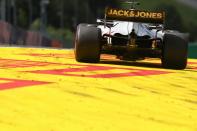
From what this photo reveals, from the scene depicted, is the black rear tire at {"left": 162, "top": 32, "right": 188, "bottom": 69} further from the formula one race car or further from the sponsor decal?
the sponsor decal

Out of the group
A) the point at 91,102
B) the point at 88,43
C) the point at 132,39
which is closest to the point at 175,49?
the point at 132,39

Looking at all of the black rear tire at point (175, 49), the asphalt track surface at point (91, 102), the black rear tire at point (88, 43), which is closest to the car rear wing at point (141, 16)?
the black rear tire at point (175, 49)

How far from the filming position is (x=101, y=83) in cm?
1018

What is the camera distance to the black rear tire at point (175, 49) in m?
14.8

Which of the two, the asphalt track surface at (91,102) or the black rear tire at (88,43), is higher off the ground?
the black rear tire at (88,43)

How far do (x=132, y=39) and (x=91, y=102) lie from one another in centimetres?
676

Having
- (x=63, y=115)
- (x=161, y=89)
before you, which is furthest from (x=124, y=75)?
(x=63, y=115)

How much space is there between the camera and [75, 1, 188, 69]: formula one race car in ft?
48.4

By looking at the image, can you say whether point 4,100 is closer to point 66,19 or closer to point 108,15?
point 108,15

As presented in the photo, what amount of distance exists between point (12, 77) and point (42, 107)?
256 centimetres

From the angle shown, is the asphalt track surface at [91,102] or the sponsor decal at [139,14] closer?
the asphalt track surface at [91,102]

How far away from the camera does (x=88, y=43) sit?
14664mm

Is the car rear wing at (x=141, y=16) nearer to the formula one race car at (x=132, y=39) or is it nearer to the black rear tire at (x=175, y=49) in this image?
the formula one race car at (x=132, y=39)

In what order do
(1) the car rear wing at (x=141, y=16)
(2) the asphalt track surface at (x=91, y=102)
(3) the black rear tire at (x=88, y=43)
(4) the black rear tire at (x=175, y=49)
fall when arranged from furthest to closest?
(1) the car rear wing at (x=141, y=16) < (4) the black rear tire at (x=175, y=49) < (3) the black rear tire at (x=88, y=43) < (2) the asphalt track surface at (x=91, y=102)
